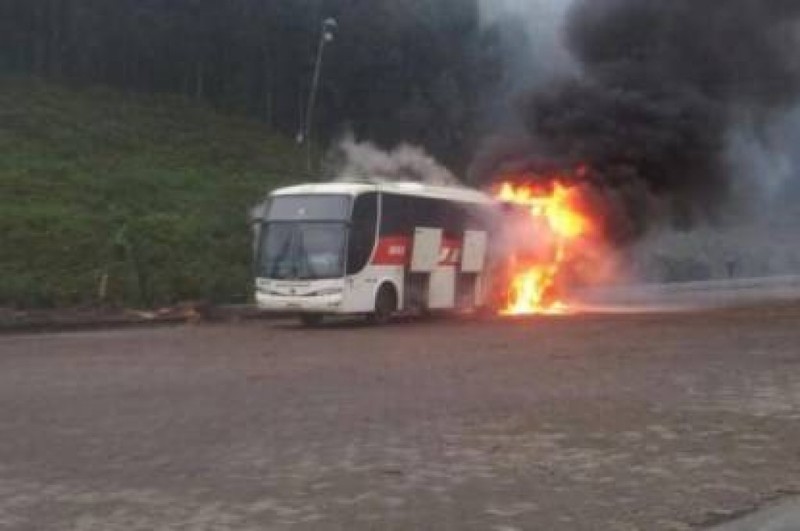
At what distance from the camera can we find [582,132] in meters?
29.1

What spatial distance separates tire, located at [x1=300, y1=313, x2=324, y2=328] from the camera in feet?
82.8

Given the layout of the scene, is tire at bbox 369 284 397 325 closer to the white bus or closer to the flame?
the white bus

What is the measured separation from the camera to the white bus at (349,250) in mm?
24125

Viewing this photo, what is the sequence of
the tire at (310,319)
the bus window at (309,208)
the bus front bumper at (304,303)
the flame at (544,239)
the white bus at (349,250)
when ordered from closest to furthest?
the bus front bumper at (304,303), the white bus at (349,250), the bus window at (309,208), the tire at (310,319), the flame at (544,239)

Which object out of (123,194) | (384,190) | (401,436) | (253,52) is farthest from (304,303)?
(253,52)

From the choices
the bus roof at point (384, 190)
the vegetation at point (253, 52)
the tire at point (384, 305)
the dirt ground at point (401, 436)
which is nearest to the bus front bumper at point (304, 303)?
the tire at point (384, 305)

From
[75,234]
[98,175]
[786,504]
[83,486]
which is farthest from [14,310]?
[786,504]

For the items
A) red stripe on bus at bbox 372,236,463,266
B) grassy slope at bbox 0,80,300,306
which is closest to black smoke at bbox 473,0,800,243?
red stripe on bus at bbox 372,236,463,266

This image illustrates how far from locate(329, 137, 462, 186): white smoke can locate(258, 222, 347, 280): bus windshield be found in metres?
7.22

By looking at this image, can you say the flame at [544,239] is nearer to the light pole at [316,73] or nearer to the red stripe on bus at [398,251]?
the red stripe on bus at [398,251]

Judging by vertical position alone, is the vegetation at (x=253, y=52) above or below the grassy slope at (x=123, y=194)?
above

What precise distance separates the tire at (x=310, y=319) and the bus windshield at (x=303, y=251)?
1309mm

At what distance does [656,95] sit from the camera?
93.4 feet

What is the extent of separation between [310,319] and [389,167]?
8.21 metres
